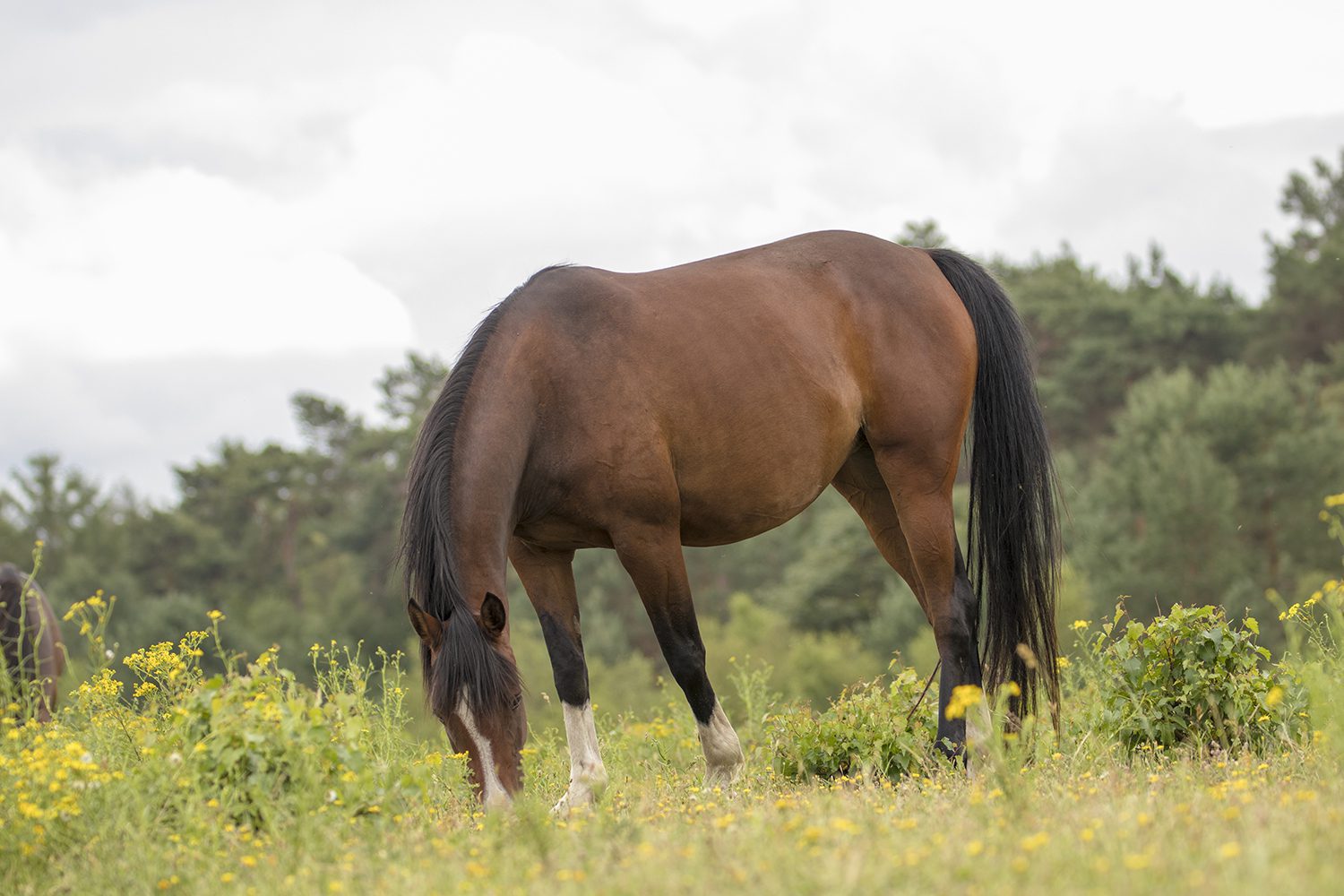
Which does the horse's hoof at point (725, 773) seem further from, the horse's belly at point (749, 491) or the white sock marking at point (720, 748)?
the horse's belly at point (749, 491)

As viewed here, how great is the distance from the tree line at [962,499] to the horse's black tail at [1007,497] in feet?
89.1

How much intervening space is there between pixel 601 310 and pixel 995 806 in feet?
10.1

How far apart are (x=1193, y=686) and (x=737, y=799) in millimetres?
2316

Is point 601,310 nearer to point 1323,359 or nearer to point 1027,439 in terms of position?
point 1027,439

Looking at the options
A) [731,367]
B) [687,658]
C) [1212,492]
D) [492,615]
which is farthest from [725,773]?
[1212,492]

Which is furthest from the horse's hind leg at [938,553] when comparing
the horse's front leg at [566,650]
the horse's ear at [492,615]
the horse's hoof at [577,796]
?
the horse's ear at [492,615]

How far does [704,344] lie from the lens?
20.1 ft

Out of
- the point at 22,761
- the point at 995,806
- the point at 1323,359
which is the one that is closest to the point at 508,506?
the point at 22,761

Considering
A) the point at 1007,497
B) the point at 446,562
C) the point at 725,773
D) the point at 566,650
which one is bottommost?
the point at 725,773

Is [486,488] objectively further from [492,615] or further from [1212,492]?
[1212,492]

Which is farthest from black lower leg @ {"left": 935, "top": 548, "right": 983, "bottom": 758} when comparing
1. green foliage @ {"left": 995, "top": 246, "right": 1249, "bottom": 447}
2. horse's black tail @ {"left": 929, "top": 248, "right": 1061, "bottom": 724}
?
green foliage @ {"left": 995, "top": 246, "right": 1249, "bottom": 447}

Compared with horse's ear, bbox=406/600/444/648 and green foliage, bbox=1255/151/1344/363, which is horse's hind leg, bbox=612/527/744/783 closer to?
horse's ear, bbox=406/600/444/648

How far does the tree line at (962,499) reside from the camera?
121ft

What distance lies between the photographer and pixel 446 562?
16.8 ft
